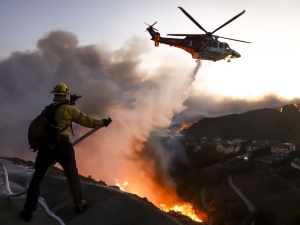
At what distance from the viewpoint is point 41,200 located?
327 inches

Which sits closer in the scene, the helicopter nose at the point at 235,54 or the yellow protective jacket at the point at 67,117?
the yellow protective jacket at the point at 67,117

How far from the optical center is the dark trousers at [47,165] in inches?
248

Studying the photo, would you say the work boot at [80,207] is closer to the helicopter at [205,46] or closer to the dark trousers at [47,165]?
the dark trousers at [47,165]

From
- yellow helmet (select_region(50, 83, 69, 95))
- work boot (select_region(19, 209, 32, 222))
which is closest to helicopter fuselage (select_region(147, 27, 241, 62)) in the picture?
yellow helmet (select_region(50, 83, 69, 95))

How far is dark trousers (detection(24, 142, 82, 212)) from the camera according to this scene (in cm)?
630

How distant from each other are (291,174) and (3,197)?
5674cm

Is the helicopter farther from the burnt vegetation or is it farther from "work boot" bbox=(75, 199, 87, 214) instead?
"work boot" bbox=(75, 199, 87, 214)

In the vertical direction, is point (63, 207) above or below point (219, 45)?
below

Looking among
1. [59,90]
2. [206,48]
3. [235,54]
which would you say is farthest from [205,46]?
[59,90]

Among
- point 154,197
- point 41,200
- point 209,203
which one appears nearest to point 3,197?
point 41,200

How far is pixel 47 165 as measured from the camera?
256 inches

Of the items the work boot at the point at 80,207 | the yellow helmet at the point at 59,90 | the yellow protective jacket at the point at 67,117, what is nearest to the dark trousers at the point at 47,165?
the yellow protective jacket at the point at 67,117

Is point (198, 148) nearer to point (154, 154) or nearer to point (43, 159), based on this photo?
point (154, 154)

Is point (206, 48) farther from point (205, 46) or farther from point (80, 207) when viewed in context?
point (80, 207)
